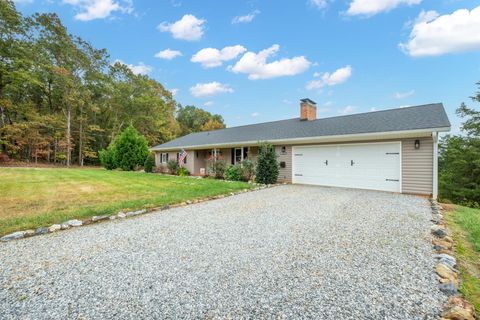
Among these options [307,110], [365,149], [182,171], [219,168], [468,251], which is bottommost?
[468,251]

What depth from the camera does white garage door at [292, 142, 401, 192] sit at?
28.0ft

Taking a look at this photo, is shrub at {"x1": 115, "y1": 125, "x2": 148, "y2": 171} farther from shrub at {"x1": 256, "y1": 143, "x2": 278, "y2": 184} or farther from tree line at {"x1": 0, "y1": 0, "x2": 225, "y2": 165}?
shrub at {"x1": 256, "y1": 143, "x2": 278, "y2": 184}

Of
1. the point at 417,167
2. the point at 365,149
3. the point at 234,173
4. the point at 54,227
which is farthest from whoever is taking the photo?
the point at 234,173

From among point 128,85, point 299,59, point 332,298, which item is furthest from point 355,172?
point 128,85

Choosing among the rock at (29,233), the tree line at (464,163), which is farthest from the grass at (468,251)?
the tree line at (464,163)

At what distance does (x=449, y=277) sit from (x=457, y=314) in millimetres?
811

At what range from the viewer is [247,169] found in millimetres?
11789

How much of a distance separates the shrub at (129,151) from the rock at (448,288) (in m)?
19.6

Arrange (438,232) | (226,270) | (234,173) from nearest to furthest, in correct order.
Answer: (226,270) → (438,232) → (234,173)

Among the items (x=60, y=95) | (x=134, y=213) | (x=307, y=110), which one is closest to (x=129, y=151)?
(x=307, y=110)

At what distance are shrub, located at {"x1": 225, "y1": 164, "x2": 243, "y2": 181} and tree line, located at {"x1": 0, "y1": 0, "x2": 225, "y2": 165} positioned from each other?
20664 millimetres

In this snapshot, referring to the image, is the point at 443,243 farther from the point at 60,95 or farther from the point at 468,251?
the point at 60,95

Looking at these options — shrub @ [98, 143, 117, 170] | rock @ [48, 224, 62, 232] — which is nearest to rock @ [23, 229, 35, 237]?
rock @ [48, 224, 62, 232]

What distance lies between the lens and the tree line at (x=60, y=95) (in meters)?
21.3
